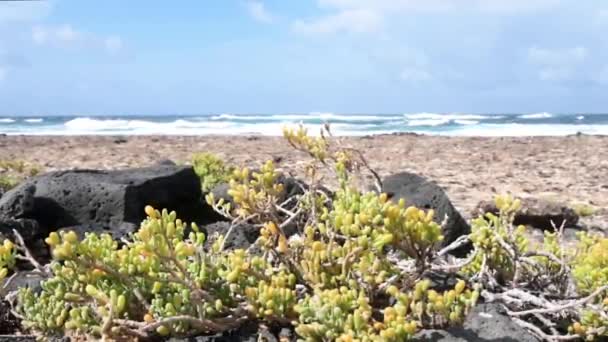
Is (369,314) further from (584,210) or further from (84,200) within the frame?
(584,210)

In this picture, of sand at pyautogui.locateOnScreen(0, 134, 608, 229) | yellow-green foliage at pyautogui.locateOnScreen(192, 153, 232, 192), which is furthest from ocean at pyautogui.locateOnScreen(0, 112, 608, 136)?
yellow-green foliage at pyautogui.locateOnScreen(192, 153, 232, 192)

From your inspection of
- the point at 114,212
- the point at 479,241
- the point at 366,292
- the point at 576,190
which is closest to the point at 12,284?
the point at 114,212

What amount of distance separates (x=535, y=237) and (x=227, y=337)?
630 centimetres

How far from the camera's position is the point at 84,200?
564 cm

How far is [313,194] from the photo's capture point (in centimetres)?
301

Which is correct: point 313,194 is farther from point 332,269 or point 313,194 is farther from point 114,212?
point 114,212

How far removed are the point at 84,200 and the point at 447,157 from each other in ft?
46.9

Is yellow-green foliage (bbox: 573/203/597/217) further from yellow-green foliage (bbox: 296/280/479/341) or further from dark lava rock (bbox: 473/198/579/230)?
yellow-green foliage (bbox: 296/280/479/341)

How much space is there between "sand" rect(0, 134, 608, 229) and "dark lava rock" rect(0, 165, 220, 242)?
4.41 metres

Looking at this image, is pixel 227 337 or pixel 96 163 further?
pixel 96 163

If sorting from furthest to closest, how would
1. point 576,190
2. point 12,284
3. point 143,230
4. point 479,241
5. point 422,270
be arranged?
point 576,190 → point 12,284 → point 479,241 → point 422,270 → point 143,230

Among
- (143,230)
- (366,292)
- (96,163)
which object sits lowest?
(96,163)

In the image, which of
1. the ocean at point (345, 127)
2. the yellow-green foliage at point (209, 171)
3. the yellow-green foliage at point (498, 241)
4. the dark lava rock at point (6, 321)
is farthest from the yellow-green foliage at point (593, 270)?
the ocean at point (345, 127)

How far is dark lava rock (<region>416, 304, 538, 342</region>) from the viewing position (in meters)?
2.49
